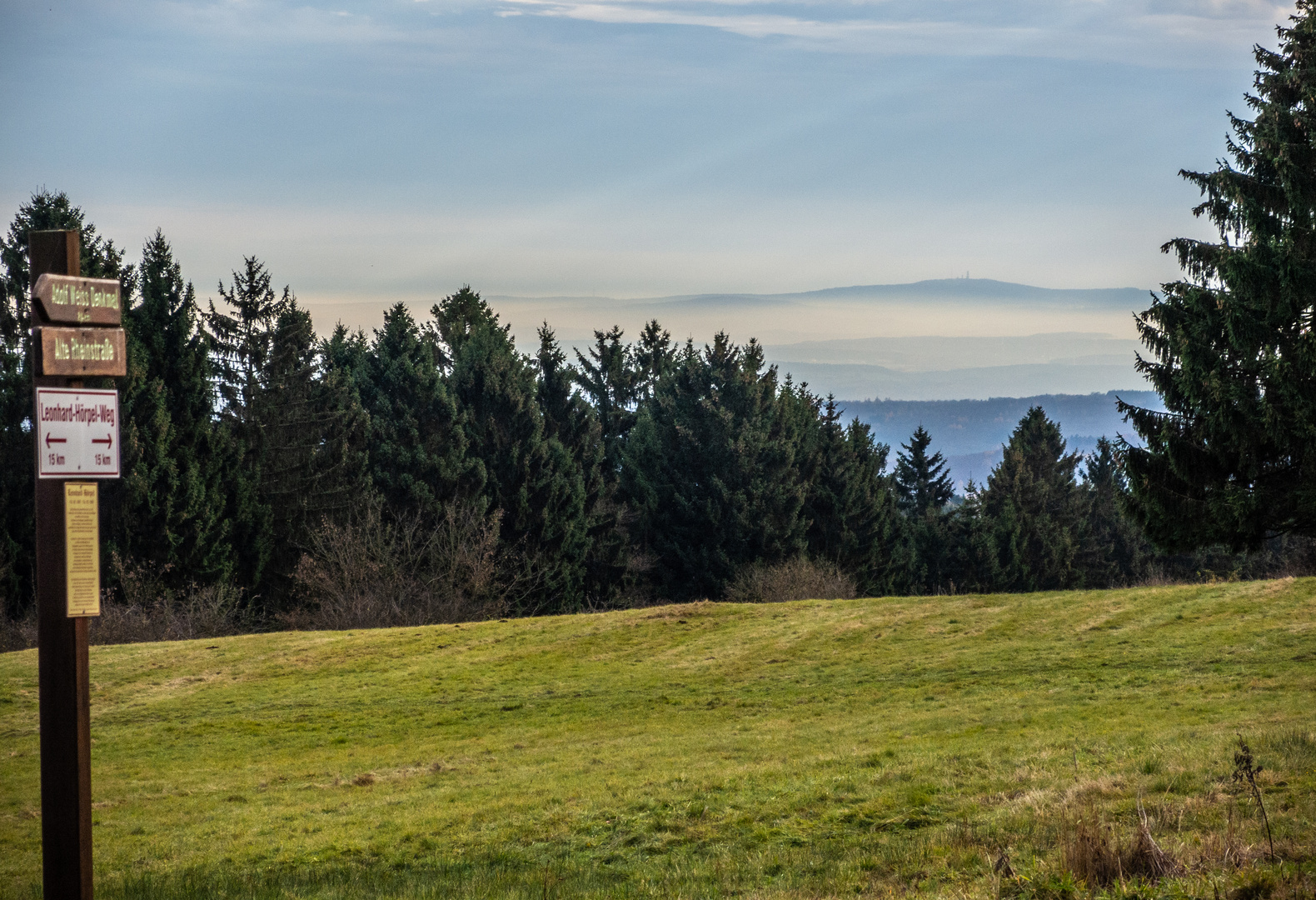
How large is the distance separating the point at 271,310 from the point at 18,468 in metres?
18.0

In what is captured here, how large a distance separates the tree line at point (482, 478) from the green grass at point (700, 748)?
46.3 feet

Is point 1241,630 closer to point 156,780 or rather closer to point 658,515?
point 156,780

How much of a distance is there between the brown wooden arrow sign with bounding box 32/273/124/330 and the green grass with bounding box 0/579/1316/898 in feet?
14.5

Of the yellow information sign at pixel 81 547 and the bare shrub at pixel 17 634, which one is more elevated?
the yellow information sign at pixel 81 547

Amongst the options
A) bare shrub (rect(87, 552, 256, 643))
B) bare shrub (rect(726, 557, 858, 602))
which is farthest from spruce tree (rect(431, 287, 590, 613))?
bare shrub (rect(87, 552, 256, 643))

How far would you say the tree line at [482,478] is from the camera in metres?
41.5

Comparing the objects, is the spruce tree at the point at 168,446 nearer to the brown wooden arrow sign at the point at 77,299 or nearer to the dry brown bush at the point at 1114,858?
the brown wooden arrow sign at the point at 77,299

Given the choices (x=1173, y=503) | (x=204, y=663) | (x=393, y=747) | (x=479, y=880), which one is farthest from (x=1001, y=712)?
(x=204, y=663)

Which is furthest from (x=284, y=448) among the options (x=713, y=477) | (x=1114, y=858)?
(x=1114, y=858)

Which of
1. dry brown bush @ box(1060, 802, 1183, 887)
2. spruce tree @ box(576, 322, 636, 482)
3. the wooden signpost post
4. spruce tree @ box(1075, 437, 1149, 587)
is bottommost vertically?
spruce tree @ box(1075, 437, 1149, 587)

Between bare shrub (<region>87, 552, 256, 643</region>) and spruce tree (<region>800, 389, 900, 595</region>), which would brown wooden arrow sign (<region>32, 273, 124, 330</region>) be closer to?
bare shrub (<region>87, 552, 256, 643</region>)

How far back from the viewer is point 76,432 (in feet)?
22.2

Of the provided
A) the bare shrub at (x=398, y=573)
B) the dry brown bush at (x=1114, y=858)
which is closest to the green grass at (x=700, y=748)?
the dry brown bush at (x=1114, y=858)

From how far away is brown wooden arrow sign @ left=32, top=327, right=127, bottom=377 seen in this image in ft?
22.1
